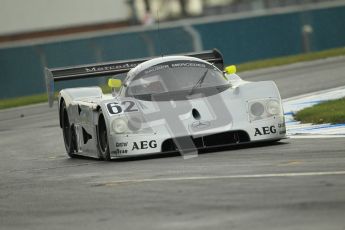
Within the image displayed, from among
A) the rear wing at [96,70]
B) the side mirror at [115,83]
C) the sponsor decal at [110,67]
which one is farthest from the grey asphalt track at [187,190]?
the sponsor decal at [110,67]

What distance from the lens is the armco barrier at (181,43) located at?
3494 cm

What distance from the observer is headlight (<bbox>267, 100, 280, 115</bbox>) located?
13.2m

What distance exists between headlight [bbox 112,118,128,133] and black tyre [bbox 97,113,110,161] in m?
0.38

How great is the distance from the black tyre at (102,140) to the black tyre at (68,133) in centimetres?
144

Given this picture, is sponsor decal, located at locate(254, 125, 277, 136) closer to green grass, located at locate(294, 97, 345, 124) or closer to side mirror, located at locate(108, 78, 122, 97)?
green grass, located at locate(294, 97, 345, 124)

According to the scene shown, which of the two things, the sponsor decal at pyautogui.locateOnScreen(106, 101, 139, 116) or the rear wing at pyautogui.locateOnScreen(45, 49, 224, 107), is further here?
the rear wing at pyautogui.locateOnScreen(45, 49, 224, 107)

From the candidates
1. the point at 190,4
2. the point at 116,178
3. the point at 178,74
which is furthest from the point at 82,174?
the point at 190,4

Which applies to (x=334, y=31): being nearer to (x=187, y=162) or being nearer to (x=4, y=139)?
(x=4, y=139)

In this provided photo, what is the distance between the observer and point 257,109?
1313 centimetres

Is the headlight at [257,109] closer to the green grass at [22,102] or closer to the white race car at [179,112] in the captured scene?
the white race car at [179,112]

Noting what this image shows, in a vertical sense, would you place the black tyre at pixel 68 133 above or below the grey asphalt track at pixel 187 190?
below

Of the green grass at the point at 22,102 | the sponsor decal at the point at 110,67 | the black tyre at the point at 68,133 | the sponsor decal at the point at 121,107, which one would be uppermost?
the sponsor decal at the point at 110,67

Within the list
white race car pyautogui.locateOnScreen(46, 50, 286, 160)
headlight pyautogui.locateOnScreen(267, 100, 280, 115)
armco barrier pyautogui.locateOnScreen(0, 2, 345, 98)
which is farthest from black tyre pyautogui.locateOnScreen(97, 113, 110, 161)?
armco barrier pyautogui.locateOnScreen(0, 2, 345, 98)

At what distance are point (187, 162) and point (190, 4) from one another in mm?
86391
